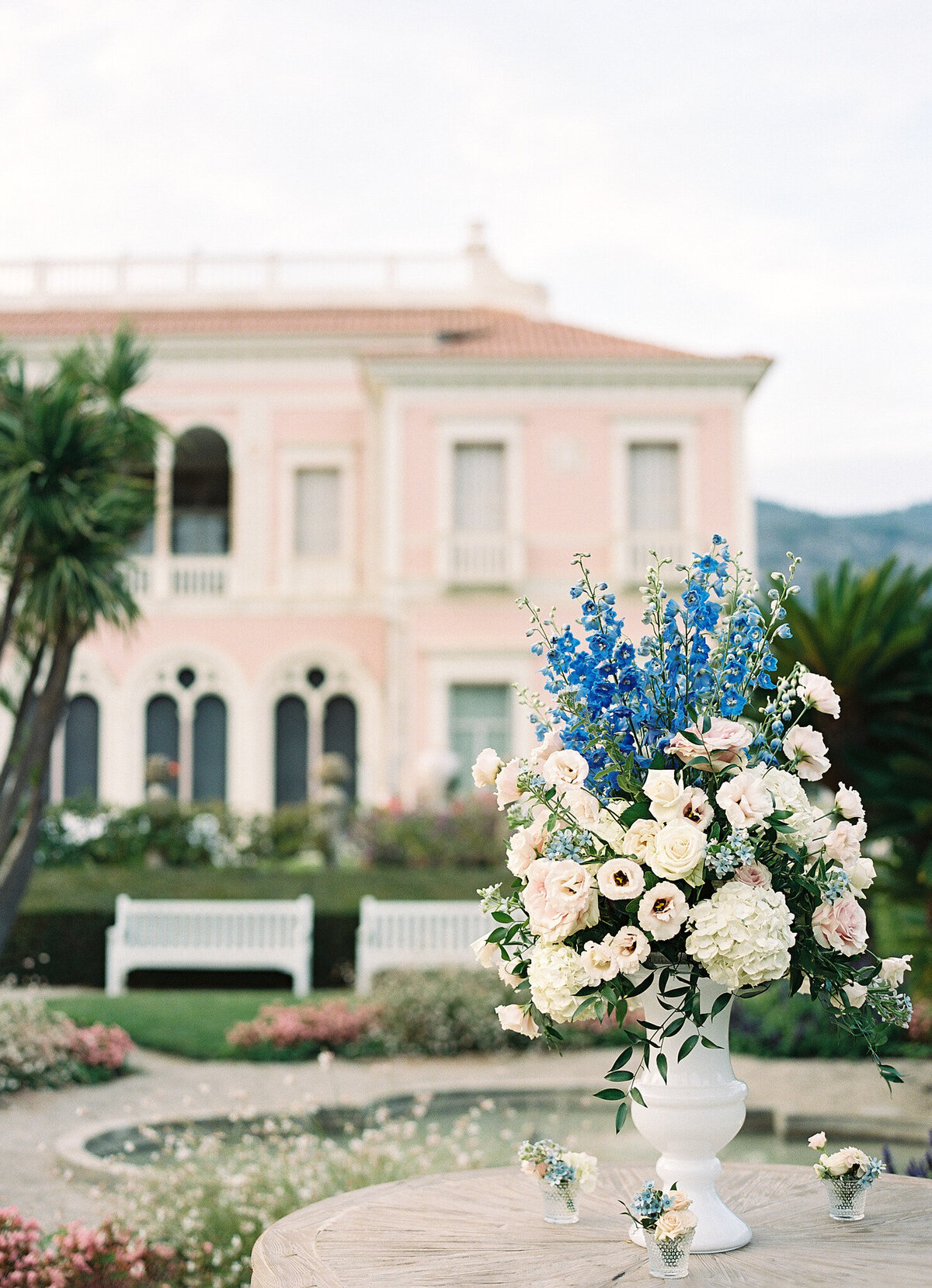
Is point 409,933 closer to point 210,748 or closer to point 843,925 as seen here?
point 843,925

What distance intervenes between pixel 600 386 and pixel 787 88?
11741mm

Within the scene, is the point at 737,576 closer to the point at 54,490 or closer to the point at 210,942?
the point at 54,490

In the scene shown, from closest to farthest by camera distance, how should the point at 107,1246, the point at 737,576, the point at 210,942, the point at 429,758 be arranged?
Result: 1. the point at 737,576
2. the point at 107,1246
3. the point at 210,942
4. the point at 429,758

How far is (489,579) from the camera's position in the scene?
18656mm

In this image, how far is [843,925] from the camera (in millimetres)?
2371

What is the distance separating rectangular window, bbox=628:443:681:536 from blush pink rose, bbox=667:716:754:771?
1717cm

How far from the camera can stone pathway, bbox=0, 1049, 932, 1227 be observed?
20.1 feet

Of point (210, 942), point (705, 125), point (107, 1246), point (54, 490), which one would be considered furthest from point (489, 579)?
point (107, 1246)

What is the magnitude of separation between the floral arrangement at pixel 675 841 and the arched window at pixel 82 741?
18813 millimetres

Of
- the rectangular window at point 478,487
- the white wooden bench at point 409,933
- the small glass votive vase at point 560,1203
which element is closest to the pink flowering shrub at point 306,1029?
the white wooden bench at point 409,933

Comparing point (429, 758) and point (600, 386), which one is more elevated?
point (600, 386)

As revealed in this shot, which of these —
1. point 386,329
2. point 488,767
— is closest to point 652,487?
point 386,329

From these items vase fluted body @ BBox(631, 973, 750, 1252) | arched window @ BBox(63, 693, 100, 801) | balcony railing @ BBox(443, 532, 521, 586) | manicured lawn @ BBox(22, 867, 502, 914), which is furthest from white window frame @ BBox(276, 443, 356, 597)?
vase fluted body @ BBox(631, 973, 750, 1252)

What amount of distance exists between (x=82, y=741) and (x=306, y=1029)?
12.1 meters
